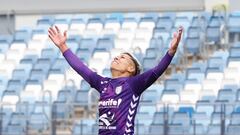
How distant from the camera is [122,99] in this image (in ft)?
21.6

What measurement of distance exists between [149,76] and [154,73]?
0.04 metres

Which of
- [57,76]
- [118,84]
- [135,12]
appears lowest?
[118,84]

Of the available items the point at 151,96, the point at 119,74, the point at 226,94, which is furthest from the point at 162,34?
the point at 119,74

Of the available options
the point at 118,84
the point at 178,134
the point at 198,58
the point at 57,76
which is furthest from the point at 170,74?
the point at 118,84

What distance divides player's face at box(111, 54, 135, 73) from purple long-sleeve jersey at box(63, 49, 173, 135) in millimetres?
72

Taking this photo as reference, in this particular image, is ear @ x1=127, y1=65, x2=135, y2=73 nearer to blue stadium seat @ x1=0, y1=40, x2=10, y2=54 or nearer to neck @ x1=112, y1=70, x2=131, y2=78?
neck @ x1=112, y1=70, x2=131, y2=78

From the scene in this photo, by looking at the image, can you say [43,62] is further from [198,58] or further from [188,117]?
[188,117]

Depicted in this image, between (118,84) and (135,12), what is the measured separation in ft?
47.2

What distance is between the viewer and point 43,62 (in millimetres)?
19047

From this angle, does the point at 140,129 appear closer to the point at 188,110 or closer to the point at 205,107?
the point at 188,110

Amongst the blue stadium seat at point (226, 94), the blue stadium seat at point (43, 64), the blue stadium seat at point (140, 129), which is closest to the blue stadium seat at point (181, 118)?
the blue stadium seat at point (140, 129)

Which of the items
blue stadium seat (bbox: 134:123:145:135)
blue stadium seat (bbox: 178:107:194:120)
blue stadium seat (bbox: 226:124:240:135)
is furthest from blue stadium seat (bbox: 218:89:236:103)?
blue stadium seat (bbox: 134:123:145:135)

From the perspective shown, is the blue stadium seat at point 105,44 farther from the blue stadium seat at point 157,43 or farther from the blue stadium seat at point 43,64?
the blue stadium seat at point 43,64

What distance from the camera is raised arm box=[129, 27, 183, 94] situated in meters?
6.59
